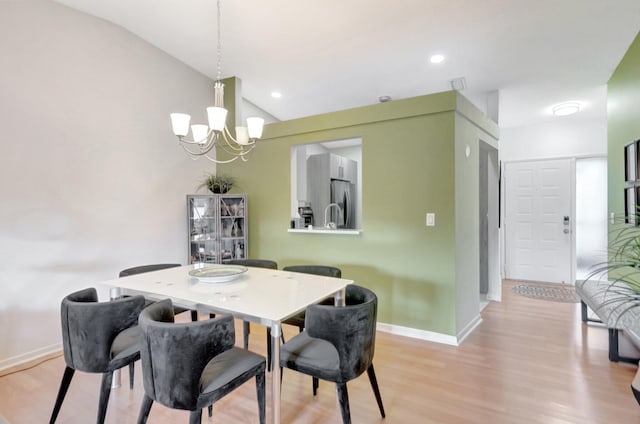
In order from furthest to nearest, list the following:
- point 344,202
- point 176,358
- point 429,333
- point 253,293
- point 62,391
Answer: point 344,202 < point 429,333 < point 253,293 < point 62,391 < point 176,358

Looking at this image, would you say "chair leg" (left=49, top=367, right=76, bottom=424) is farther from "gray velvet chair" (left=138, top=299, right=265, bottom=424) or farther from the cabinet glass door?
the cabinet glass door

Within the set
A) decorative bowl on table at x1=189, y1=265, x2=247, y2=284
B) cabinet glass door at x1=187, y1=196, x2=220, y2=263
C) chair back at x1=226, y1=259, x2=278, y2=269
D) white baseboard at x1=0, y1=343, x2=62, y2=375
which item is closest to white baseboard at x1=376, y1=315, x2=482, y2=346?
chair back at x1=226, y1=259, x2=278, y2=269

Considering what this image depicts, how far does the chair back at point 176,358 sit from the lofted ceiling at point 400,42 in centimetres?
274

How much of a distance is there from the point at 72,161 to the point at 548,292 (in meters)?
6.42

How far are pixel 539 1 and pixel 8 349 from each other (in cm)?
529

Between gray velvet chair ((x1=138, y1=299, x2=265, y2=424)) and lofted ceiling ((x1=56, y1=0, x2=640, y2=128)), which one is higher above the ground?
lofted ceiling ((x1=56, y1=0, x2=640, y2=128))

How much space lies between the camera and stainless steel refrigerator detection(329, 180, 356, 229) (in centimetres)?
611

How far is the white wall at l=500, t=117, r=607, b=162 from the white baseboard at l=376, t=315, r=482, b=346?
3.54 meters

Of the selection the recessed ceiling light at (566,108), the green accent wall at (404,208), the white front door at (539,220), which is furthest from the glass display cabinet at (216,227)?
the white front door at (539,220)

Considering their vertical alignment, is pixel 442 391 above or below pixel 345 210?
below

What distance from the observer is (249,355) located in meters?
1.79

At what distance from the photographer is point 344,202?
21.0 feet

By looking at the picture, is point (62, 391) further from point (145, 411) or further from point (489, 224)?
point (489, 224)

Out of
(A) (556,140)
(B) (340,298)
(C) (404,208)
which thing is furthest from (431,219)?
(A) (556,140)
